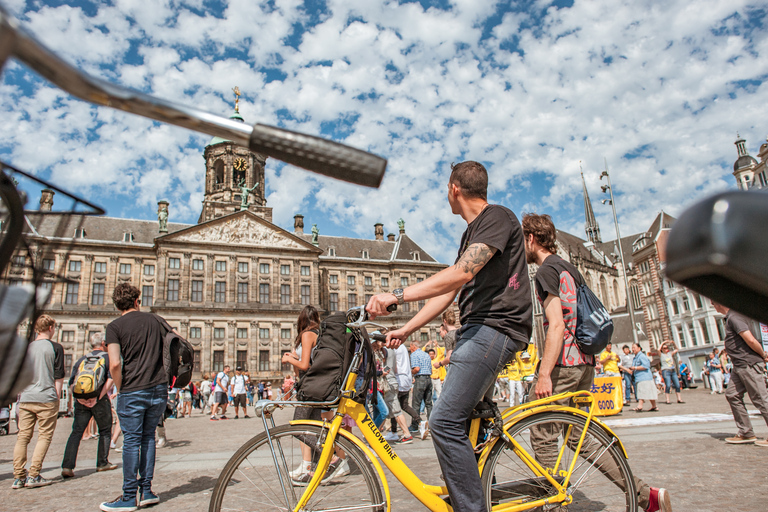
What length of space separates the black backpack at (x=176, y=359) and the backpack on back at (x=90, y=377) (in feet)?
5.38

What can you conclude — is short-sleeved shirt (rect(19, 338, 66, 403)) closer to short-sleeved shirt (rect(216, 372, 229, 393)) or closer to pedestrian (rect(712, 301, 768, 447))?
pedestrian (rect(712, 301, 768, 447))

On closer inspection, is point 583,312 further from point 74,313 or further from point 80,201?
point 74,313

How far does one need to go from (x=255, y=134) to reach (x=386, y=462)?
2.24 m

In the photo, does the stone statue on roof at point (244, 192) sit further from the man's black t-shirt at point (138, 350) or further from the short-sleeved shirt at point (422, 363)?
the man's black t-shirt at point (138, 350)

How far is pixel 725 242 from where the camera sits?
536 mm

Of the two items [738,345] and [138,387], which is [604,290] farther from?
[138,387]

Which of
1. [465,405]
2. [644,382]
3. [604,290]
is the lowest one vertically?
[644,382]

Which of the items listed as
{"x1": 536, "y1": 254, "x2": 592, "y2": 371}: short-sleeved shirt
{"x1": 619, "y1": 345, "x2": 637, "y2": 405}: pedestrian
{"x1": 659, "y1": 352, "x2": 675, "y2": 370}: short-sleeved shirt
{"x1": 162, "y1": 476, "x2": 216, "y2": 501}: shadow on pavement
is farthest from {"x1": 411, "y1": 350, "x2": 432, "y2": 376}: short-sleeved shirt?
{"x1": 659, "y1": 352, "x2": 675, "y2": 370}: short-sleeved shirt

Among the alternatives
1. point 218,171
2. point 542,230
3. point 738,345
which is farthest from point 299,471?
point 218,171

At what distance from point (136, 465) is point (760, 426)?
852 centimetres

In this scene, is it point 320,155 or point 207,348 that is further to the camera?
point 207,348

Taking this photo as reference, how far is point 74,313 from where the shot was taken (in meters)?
44.3

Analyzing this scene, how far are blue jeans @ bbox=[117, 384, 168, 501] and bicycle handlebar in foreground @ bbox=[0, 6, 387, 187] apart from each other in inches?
171

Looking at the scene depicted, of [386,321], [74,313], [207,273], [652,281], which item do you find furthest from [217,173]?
[652,281]
